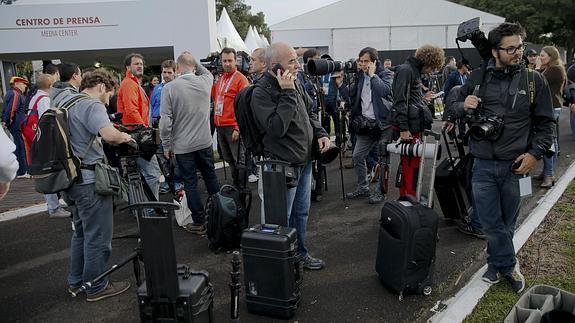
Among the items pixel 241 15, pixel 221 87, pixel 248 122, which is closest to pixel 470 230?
pixel 248 122

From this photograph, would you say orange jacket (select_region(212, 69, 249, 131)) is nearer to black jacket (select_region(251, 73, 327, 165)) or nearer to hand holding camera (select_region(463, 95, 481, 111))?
black jacket (select_region(251, 73, 327, 165))

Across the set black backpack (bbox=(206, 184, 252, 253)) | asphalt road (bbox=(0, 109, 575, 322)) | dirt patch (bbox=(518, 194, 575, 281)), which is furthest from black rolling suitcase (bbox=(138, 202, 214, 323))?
dirt patch (bbox=(518, 194, 575, 281))

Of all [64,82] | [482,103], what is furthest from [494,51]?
[64,82]

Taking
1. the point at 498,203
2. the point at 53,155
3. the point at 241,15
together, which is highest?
the point at 241,15

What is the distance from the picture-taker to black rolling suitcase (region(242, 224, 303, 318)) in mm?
2832

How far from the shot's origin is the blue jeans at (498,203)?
3109mm

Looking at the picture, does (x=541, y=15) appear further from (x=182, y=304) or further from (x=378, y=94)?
(x=182, y=304)

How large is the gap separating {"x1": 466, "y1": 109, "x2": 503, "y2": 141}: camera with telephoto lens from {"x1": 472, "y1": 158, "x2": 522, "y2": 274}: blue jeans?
0.20 metres

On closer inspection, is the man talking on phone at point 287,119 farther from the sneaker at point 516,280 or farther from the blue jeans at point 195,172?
the sneaker at point 516,280

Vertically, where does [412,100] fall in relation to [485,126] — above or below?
above

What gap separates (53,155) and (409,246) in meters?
2.60

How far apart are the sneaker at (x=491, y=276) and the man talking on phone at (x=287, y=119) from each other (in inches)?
59.0

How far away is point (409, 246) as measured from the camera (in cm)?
308

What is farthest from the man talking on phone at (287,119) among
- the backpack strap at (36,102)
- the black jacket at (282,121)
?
the backpack strap at (36,102)
